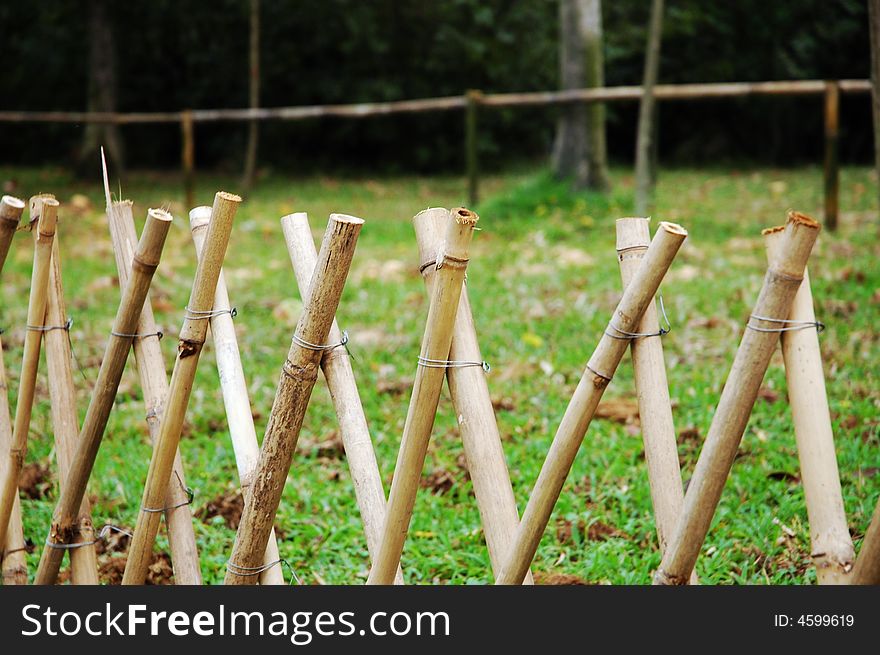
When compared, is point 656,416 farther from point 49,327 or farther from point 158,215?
point 49,327

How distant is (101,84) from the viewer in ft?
40.7

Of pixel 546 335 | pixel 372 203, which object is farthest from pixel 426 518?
pixel 372 203

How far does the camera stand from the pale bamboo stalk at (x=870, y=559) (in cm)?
133

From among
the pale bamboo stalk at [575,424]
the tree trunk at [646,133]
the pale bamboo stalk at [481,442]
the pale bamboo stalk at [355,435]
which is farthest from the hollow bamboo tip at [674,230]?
the tree trunk at [646,133]

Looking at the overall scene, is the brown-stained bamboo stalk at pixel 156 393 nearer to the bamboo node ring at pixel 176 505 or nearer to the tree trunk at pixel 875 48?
the bamboo node ring at pixel 176 505

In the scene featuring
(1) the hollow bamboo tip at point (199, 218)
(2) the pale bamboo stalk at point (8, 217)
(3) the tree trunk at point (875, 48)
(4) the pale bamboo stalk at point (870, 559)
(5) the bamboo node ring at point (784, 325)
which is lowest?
(4) the pale bamboo stalk at point (870, 559)

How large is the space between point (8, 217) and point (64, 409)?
446 millimetres

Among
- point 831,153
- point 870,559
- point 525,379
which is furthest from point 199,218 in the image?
point 831,153

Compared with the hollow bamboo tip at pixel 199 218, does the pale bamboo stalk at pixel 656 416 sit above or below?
below

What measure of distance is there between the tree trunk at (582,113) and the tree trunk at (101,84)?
6.39m

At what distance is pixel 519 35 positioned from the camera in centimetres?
1423

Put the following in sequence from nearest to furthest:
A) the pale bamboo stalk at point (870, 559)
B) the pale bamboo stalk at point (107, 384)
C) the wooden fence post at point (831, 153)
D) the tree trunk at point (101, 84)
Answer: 1. the pale bamboo stalk at point (870, 559)
2. the pale bamboo stalk at point (107, 384)
3. the wooden fence post at point (831, 153)
4. the tree trunk at point (101, 84)

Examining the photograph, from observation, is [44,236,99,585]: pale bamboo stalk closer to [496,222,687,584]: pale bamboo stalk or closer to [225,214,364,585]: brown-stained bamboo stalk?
[225,214,364,585]: brown-stained bamboo stalk

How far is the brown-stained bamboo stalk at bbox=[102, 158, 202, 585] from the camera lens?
187 cm
